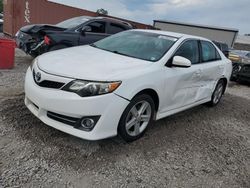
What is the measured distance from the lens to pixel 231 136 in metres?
→ 4.37

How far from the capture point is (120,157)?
3.17m

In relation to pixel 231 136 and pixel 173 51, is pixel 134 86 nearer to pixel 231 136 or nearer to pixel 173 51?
pixel 173 51

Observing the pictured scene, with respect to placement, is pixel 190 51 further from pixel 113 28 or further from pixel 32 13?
pixel 32 13

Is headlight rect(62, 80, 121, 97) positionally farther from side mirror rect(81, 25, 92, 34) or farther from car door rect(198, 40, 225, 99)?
side mirror rect(81, 25, 92, 34)

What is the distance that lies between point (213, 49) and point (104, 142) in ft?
11.1

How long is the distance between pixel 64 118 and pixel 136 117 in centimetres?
98

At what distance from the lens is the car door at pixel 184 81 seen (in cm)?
386

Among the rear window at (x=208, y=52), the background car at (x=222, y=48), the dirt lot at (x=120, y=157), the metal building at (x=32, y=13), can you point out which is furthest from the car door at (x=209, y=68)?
the metal building at (x=32, y=13)

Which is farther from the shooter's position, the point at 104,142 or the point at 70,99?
the point at 104,142

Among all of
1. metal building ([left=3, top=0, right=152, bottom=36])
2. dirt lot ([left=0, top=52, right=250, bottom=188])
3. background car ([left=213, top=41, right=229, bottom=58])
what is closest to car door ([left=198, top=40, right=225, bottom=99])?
dirt lot ([left=0, top=52, right=250, bottom=188])

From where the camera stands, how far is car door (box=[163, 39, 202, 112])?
3.86 metres

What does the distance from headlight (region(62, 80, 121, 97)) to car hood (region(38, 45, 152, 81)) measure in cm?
6

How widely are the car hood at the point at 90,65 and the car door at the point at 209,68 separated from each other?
1.70 m

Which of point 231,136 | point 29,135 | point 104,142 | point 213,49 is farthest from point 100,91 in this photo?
point 213,49
